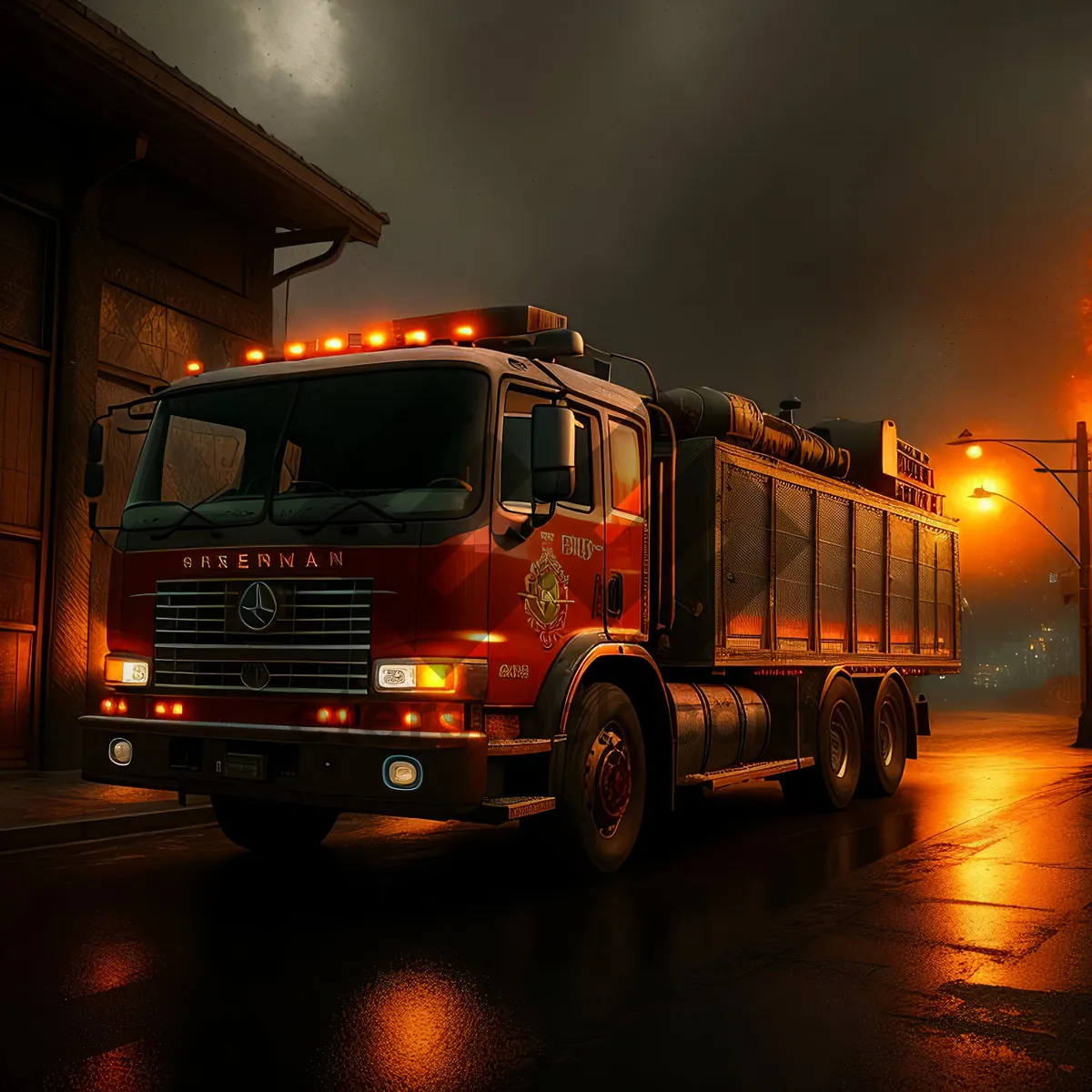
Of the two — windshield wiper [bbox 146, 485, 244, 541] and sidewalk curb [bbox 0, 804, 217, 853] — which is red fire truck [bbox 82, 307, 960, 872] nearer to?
windshield wiper [bbox 146, 485, 244, 541]

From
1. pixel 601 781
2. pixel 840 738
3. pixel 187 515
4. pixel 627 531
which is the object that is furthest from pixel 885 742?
pixel 187 515

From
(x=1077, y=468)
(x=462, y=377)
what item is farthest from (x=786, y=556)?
(x=1077, y=468)

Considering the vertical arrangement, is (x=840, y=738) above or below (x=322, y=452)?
below

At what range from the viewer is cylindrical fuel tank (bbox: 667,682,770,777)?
8.73m

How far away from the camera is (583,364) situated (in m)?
8.77

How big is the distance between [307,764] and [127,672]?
4.82 ft

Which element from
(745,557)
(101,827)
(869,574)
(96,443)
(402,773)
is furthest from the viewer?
(869,574)

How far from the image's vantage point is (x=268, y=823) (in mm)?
8586

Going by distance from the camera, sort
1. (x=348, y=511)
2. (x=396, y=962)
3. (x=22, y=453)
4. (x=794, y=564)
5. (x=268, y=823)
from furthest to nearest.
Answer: (x=22, y=453) < (x=794, y=564) < (x=268, y=823) < (x=348, y=511) < (x=396, y=962)

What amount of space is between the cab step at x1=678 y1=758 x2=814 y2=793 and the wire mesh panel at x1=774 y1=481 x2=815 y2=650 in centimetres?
95

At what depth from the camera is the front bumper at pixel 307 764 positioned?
6.39 metres

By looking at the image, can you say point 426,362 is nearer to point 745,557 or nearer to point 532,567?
point 532,567

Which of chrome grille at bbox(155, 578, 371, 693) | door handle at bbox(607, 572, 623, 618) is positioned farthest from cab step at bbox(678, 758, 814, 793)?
chrome grille at bbox(155, 578, 371, 693)

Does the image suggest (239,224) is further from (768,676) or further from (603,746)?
(603,746)
